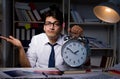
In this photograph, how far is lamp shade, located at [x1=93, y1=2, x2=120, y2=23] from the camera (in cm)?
139

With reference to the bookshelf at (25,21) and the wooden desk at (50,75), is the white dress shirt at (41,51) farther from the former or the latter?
the bookshelf at (25,21)

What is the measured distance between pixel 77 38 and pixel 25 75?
1.47ft

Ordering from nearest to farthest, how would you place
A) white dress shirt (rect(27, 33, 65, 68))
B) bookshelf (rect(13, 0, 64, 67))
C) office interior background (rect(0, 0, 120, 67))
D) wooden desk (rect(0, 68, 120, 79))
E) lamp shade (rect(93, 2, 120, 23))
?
wooden desk (rect(0, 68, 120, 79))
lamp shade (rect(93, 2, 120, 23))
white dress shirt (rect(27, 33, 65, 68))
office interior background (rect(0, 0, 120, 67))
bookshelf (rect(13, 0, 64, 67))

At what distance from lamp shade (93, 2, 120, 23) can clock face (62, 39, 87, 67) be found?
0.27 m

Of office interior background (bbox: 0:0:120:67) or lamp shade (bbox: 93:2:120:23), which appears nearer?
lamp shade (bbox: 93:2:120:23)

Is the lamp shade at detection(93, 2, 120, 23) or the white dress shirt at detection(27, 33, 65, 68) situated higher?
the lamp shade at detection(93, 2, 120, 23)

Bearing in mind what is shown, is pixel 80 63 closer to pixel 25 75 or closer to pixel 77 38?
pixel 77 38

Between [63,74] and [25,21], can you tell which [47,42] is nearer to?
[63,74]

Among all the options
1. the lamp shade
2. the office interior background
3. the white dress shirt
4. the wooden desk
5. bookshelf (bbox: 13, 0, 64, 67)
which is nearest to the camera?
the wooden desk

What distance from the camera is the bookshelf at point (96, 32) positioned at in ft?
12.2

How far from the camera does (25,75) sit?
1.28 metres

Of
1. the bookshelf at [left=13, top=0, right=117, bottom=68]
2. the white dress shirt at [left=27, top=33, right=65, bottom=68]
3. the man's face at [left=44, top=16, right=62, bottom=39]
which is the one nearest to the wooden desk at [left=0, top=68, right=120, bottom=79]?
the white dress shirt at [left=27, top=33, right=65, bottom=68]

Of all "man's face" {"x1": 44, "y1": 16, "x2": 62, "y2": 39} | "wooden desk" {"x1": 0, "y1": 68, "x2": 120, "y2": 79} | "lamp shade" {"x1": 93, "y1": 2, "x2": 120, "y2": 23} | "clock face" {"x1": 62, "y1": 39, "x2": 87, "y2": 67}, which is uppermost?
"lamp shade" {"x1": 93, "y1": 2, "x2": 120, "y2": 23}

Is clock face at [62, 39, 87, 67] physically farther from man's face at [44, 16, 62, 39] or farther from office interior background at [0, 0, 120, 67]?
office interior background at [0, 0, 120, 67]
